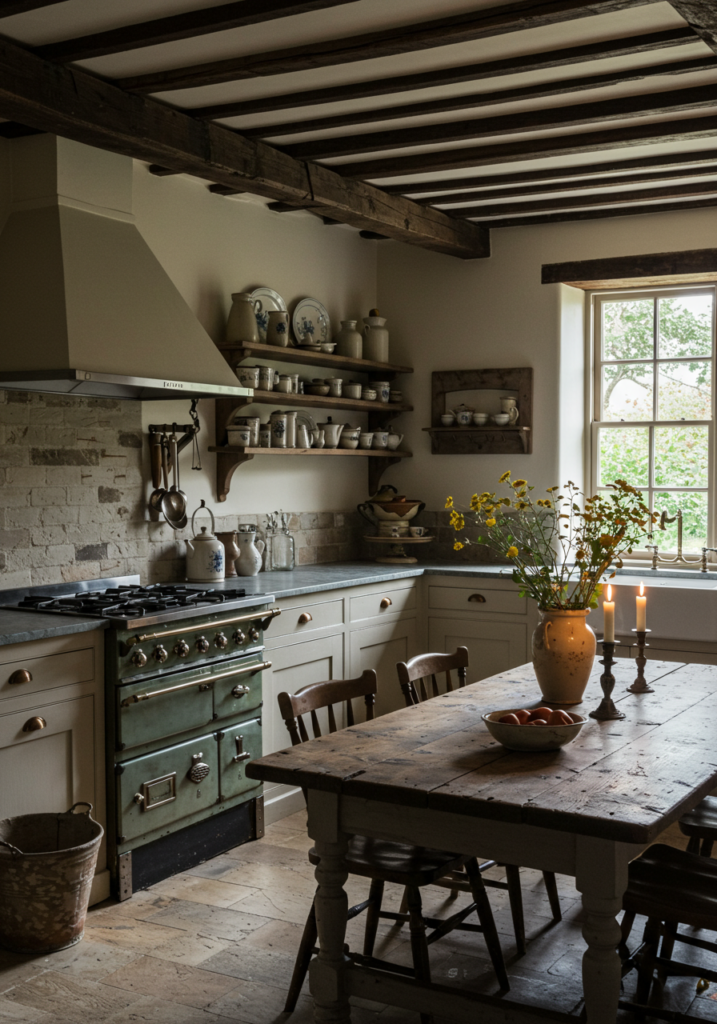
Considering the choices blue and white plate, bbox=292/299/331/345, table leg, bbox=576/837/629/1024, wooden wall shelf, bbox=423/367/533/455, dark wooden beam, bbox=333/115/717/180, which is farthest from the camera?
wooden wall shelf, bbox=423/367/533/455

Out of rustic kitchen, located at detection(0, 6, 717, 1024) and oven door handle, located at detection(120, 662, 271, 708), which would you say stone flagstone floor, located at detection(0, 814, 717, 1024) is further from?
oven door handle, located at detection(120, 662, 271, 708)

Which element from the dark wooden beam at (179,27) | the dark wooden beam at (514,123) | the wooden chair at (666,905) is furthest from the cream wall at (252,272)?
the wooden chair at (666,905)

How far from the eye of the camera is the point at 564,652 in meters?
2.85

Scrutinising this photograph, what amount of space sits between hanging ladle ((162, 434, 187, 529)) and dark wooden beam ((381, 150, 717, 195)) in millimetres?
1650

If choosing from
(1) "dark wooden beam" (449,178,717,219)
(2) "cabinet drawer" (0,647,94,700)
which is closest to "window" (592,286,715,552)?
(1) "dark wooden beam" (449,178,717,219)

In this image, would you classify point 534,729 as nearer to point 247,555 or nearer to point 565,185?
point 247,555

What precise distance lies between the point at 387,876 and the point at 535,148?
3.04 metres

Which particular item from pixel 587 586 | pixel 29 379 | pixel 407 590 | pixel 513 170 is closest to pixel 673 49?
pixel 513 170

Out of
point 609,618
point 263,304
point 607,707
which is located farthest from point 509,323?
point 607,707

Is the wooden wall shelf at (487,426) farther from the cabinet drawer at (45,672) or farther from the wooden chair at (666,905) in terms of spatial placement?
the wooden chair at (666,905)

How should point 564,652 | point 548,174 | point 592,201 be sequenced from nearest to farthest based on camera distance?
point 564,652 → point 548,174 → point 592,201

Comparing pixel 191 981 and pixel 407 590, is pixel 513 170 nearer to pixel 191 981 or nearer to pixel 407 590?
pixel 407 590

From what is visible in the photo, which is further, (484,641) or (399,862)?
(484,641)

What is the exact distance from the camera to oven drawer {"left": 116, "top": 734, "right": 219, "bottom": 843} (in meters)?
3.57
